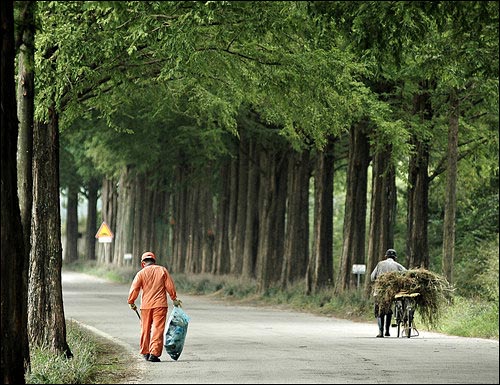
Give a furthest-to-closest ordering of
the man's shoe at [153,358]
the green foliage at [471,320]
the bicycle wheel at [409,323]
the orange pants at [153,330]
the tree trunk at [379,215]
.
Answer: the tree trunk at [379,215], the green foliage at [471,320], the bicycle wheel at [409,323], the orange pants at [153,330], the man's shoe at [153,358]

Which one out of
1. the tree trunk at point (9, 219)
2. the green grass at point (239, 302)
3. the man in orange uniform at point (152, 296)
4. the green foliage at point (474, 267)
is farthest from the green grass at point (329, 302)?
the tree trunk at point (9, 219)

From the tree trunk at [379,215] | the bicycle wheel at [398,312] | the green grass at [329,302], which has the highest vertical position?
the tree trunk at [379,215]

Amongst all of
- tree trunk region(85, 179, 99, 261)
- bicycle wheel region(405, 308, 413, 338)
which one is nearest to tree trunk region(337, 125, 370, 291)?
bicycle wheel region(405, 308, 413, 338)

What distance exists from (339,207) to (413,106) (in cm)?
5529

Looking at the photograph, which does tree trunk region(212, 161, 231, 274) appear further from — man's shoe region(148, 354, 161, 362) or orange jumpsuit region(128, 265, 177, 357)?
man's shoe region(148, 354, 161, 362)

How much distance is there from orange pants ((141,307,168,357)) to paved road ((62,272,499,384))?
0.27 m

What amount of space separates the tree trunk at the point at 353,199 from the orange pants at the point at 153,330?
19096mm

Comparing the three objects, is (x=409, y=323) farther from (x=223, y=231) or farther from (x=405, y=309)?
(x=223, y=231)

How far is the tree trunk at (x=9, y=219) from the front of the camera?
1402cm

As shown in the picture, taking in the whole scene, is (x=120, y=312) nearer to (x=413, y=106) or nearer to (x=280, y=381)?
(x=413, y=106)

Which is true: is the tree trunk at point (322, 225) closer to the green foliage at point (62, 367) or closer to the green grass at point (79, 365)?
the green grass at point (79, 365)

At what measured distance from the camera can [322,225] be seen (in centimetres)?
4234

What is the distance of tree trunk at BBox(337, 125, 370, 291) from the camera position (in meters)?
39.0

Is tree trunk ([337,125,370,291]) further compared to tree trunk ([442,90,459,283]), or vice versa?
tree trunk ([337,125,370,291])
